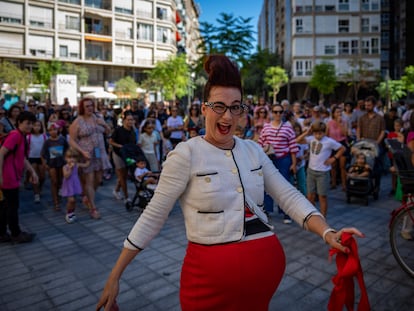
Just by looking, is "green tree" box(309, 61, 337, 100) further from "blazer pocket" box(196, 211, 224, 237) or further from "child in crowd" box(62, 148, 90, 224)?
"blazer pocket" box(196, 211, 224, 237)

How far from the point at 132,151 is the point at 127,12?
1931 inches

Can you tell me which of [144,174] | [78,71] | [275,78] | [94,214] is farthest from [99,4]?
[94,214]

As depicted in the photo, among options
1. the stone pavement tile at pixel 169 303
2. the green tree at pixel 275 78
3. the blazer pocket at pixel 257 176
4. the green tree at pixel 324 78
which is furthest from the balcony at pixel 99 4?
the blazer pocket at pixel 257 176

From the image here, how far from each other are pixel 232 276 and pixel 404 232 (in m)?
4.02

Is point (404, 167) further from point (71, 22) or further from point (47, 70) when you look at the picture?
point (71, 22)

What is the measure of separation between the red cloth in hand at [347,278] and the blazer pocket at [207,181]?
66 cm

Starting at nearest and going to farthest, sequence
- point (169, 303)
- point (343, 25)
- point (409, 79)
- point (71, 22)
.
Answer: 1. point (169, 303)
2. point (409, 79)
3. point (71, 22)
4. point (343, 25)

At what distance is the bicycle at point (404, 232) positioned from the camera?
458 centimetres

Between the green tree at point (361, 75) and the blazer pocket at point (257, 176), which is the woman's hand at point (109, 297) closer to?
the blazer pocket at point (257, 176)

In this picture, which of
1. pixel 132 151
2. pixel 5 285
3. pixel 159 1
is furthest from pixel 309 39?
pixel 5 285

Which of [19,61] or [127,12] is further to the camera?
[127,12]

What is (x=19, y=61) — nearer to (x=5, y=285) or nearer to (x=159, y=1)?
(x=159, y=1)

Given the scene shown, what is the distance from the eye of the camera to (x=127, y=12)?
52.2m

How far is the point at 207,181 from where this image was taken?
78.9 inches
